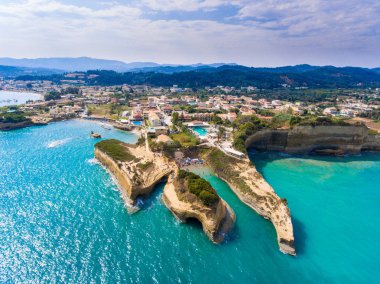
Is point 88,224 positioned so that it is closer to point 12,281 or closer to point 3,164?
point 12,281

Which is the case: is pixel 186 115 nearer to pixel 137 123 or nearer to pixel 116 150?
pixel 137 123

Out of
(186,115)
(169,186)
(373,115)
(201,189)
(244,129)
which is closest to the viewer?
(201,189)

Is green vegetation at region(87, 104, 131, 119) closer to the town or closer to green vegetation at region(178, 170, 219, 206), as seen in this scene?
the town

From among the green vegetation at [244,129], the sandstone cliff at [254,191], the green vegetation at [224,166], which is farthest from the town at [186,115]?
the sandstone cliff at [254,191]

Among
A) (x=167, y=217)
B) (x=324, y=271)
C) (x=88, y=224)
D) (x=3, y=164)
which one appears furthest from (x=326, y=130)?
(x=3, y=164)

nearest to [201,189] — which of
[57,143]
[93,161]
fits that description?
[93,161]

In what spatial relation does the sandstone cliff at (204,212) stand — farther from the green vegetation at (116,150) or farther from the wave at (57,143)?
the wave at (57,143)
